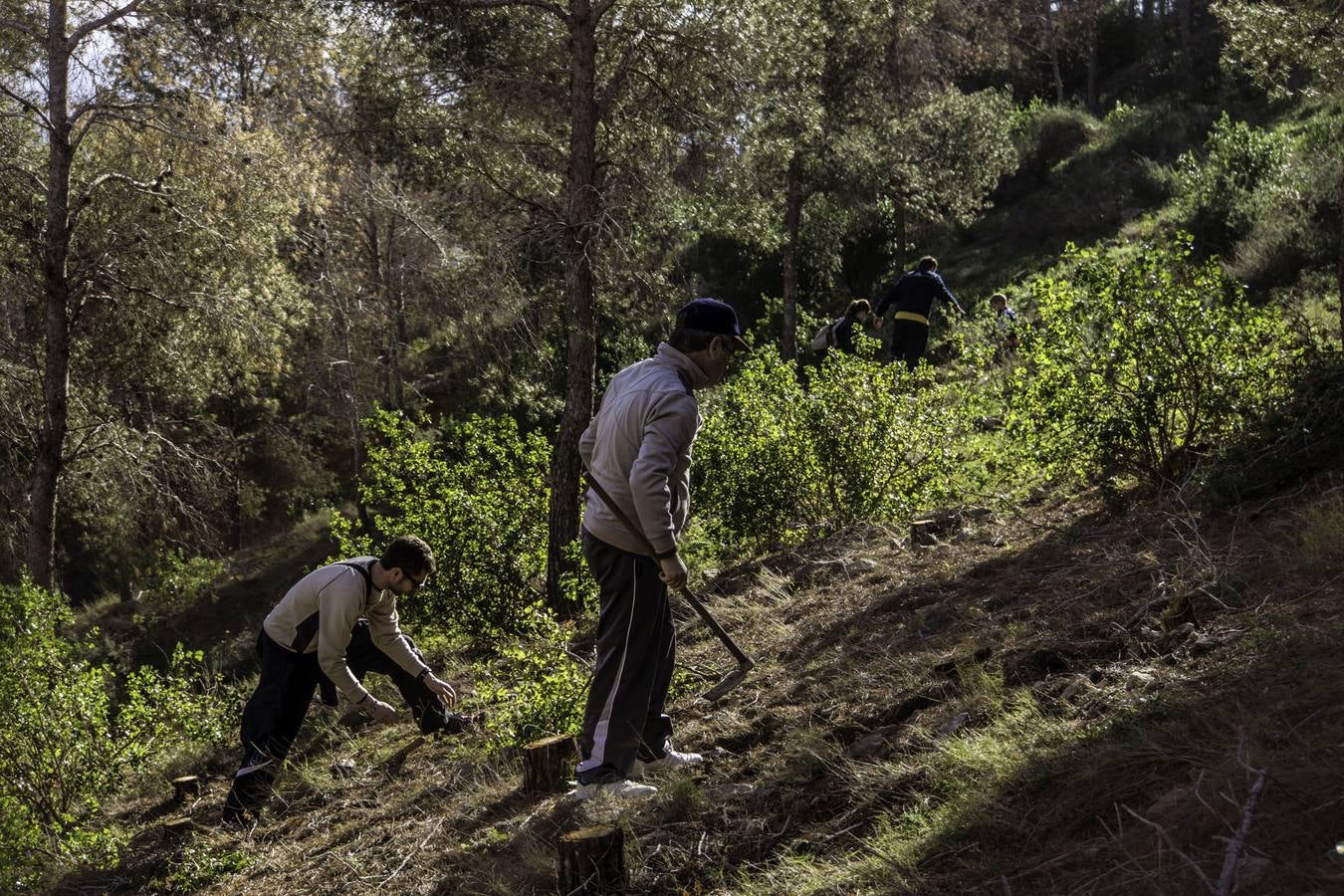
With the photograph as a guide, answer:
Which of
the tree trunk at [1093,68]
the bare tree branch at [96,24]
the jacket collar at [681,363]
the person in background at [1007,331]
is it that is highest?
the tree trunk at [1093,68]

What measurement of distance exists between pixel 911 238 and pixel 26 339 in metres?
18.8

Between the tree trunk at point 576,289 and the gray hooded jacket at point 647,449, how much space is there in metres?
4.48

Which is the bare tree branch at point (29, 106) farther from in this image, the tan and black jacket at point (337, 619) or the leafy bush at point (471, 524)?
the tan and black jacket at point (337, 619)

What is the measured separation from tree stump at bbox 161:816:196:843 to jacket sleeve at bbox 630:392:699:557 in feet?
11.1

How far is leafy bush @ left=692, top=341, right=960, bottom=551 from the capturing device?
9.20 metres

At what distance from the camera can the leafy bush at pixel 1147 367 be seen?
7.00 metres

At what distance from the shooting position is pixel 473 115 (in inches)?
396

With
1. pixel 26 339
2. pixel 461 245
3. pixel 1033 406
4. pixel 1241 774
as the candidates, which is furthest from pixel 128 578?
pixel 1241 774

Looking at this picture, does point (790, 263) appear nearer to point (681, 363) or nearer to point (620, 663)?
point (681, 363)

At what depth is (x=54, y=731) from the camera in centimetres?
710

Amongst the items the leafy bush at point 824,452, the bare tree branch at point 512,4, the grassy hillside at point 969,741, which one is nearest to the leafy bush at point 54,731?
the grassy hillside at point 969,741

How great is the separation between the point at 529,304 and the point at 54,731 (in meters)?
4.91

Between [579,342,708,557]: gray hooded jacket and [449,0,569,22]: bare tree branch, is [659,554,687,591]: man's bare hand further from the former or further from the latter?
[449,0,569,22]: bare tree branch

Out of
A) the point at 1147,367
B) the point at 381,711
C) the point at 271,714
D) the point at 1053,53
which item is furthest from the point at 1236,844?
the point at 1053,53
